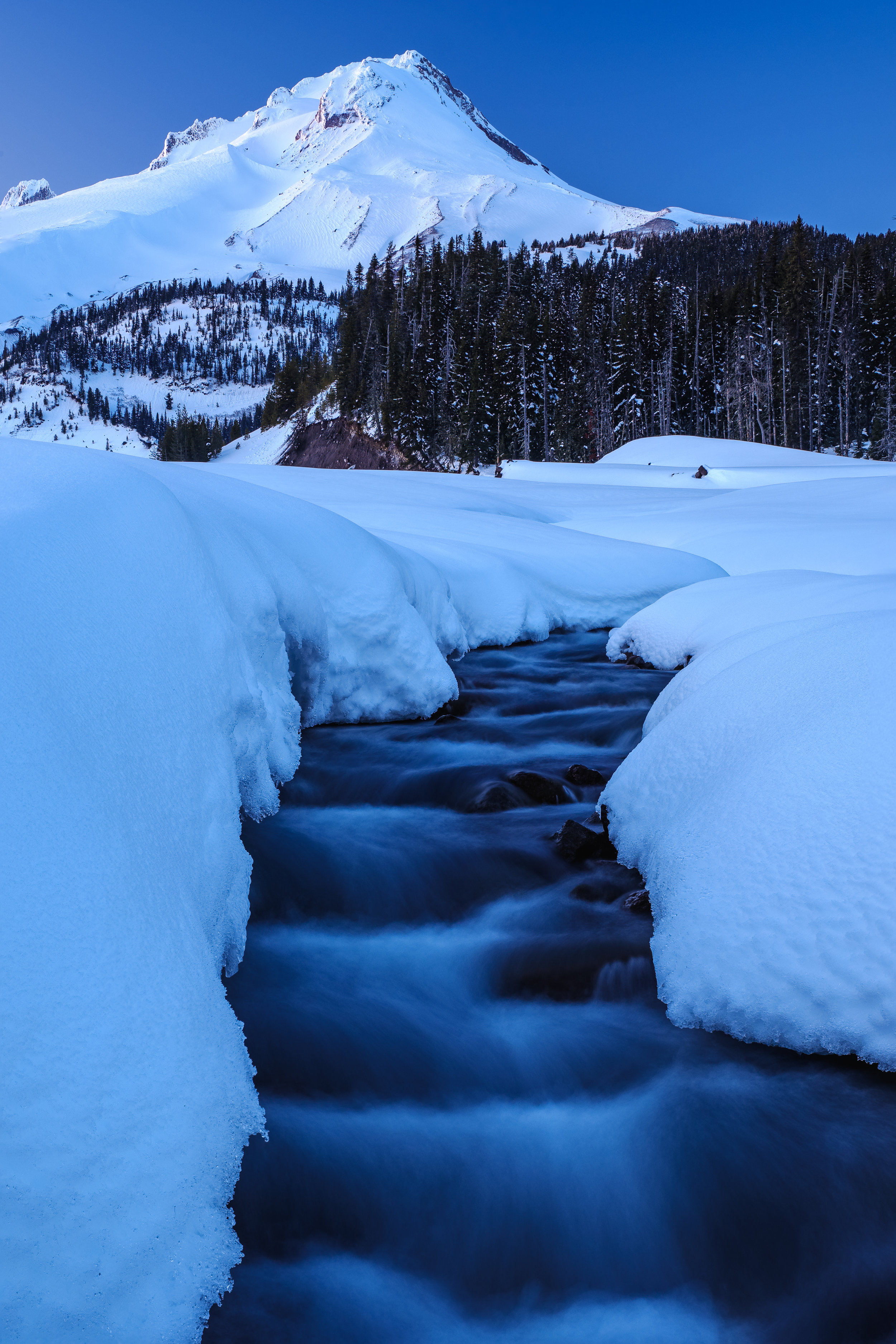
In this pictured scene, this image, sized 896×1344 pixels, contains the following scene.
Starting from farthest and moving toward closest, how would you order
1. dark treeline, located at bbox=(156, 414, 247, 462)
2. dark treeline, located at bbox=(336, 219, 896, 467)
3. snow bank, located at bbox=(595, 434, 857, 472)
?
dark treeline, located at bbox=(156, 414, 247, 462) → dark treeline, located at bbox=(336, 219, 896, 467) → snow bank, located at bbox=(595, 434, 857, 472)

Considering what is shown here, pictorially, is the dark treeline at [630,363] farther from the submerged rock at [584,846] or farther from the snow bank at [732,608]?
the submerged rock at [584,846]

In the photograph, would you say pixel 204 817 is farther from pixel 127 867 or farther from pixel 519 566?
pixel 519 566

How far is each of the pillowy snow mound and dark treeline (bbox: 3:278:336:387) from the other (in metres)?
152

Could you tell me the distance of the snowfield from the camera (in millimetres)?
1446

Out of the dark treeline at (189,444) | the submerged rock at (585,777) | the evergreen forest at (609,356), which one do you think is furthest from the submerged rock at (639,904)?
the dark treeline at (189,444)

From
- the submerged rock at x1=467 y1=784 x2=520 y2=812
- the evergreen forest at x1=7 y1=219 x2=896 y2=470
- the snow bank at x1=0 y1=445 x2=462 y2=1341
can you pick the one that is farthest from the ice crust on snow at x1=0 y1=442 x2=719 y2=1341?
the evergreen forest at x1=7 y1=219 x2=896 y2=470

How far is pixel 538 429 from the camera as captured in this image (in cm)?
4216

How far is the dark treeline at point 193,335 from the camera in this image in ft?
500

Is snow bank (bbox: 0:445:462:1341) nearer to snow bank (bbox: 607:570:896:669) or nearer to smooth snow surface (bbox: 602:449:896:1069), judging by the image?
smooth snow surface (bbox: 602:449:896:1069)

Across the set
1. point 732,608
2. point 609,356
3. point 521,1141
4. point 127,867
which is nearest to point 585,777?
point 732,608

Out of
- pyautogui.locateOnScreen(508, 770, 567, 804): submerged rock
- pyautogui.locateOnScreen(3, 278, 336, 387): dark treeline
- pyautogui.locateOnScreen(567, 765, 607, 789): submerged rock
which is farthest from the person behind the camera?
pyautogui.locateOnScreen(3, 278, 336, 387): dark treeline

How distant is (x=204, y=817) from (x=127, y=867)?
0.70m

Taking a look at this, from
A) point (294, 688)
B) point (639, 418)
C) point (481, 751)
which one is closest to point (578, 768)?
point (481, 751)

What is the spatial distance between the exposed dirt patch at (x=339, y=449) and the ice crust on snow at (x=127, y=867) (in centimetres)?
4094
